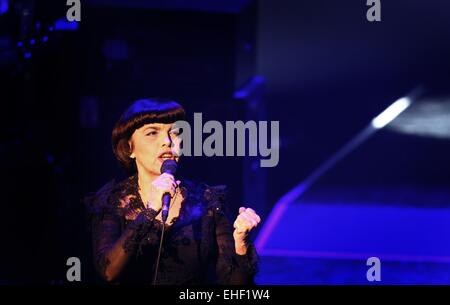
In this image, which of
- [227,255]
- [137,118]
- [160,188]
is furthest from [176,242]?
[137,118]

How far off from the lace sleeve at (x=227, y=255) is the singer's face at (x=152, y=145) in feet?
0.81

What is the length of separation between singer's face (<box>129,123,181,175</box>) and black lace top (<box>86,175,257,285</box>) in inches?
3.6

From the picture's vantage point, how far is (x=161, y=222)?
275 centimetres

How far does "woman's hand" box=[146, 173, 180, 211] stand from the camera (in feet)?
8.38

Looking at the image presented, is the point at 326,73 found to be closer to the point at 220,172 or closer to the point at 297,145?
the point at 297,145

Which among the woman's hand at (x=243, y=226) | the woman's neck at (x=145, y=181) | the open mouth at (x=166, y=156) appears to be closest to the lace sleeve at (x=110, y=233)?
the woman's neck at (x=145, y=181)

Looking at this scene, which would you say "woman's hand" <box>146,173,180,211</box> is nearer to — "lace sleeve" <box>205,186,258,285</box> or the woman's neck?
the woman's neck

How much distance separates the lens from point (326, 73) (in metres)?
3.00

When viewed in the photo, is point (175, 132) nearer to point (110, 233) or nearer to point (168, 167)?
point (168, 167)

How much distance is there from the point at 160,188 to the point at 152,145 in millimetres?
289

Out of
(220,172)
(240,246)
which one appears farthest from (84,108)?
(240,246)

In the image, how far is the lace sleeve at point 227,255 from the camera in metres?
2.76

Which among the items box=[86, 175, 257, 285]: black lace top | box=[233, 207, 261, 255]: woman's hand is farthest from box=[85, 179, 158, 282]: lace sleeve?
box=[233, 207, 261, 255]: woman's hand

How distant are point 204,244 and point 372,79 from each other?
3.49ft
